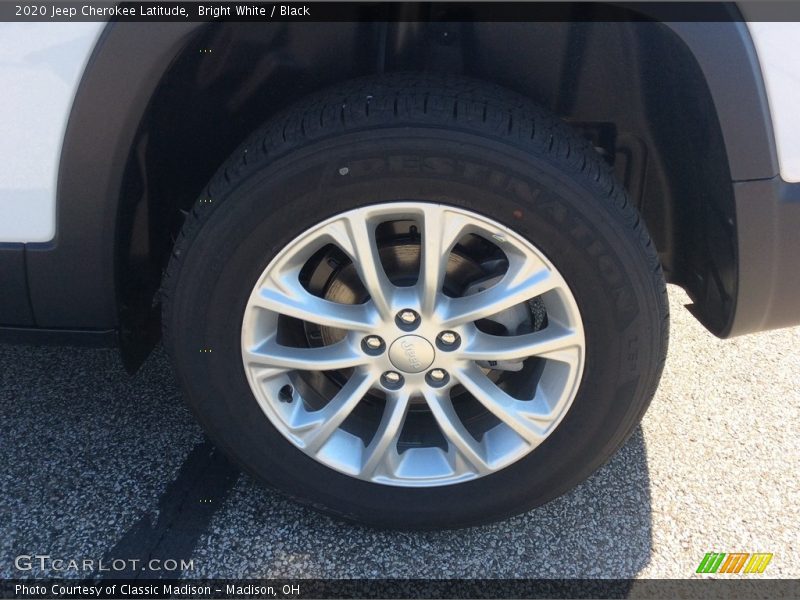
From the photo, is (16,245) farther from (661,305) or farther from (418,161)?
(661,305)

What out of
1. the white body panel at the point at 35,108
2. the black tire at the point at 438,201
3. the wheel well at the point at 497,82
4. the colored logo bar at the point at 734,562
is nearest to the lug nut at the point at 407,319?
the black tire at the point at 438,201

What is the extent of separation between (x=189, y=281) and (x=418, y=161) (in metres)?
0.55

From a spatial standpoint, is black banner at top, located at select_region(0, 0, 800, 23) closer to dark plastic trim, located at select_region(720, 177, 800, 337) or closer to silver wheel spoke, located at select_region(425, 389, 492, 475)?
dark plastic trim, located at select_region(720, 177, 800, 337)

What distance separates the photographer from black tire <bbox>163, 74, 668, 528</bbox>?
4.66 feet

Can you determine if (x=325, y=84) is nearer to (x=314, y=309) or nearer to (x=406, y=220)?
(x=406, y=220)

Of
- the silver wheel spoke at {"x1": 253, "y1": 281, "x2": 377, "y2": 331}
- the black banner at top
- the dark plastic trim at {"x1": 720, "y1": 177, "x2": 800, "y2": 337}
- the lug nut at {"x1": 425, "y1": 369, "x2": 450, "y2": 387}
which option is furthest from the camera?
the lug nut at {"x1": 425, "y1": 369, "x2": 450, "y2": 387}

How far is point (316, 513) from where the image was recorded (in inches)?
71.3

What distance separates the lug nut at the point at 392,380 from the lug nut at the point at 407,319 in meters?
0.13

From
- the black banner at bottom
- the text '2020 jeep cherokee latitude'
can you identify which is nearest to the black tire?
the text '2020 jeep cherokee latitude'

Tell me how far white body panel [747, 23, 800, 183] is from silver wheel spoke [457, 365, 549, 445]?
751mm

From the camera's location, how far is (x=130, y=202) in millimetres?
1613

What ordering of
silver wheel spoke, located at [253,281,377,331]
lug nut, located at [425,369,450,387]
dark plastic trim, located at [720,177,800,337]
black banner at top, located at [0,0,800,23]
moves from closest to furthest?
black banner at top, located at [0,0,800,23]
dark plastic trim, located at [720,177,800,337]
silver wheel spoke, located at [253,281,377,331]
lug nut, located at [425,369,450,387]

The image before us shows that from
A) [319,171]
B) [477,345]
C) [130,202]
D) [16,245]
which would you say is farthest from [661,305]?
[16,245]

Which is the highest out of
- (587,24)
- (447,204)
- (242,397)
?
(587,24)
